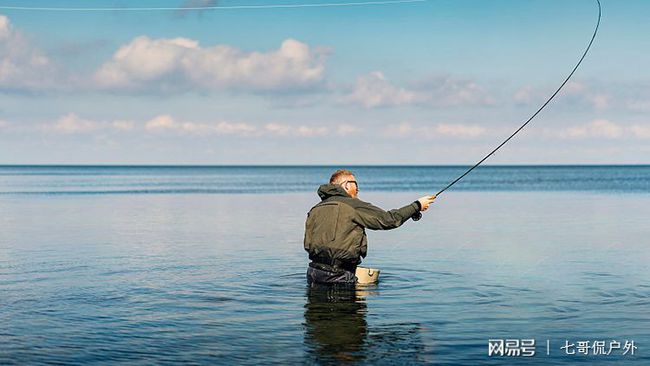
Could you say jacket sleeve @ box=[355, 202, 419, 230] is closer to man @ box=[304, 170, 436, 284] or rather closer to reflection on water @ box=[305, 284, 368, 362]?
man @ box=[304, 170, 436, 284]

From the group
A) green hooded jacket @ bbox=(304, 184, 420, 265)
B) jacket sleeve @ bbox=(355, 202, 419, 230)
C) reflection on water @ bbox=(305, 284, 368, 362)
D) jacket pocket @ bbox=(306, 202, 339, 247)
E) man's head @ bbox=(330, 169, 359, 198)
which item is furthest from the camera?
man's head @ bbox=(330, 169, 359, 198)

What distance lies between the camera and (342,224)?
12555mm

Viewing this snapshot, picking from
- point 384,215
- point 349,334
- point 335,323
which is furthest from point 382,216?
point 349,334

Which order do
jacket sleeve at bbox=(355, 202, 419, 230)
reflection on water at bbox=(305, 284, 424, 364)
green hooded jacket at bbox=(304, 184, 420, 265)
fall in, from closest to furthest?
reflection on water at bbox=(305, 284, 424, 364), jacket sleeve at bbox=(355, 202, 419, 230), green hooded jacket at bbox=(304, 184, 420, 265)

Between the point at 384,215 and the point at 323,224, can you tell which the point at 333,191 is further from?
the point at 384,215

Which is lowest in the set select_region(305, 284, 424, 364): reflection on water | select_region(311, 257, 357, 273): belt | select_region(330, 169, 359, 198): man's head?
select_region(305, 284, 424, 364): reflection on water

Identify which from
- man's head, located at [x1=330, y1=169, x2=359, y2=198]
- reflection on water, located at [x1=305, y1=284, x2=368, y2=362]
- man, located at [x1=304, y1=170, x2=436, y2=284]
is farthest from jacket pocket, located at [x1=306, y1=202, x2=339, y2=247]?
reflection on water, located at [x1=305, y1=284, x2=368, y2=362]

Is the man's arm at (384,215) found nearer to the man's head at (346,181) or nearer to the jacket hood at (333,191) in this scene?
the jacket hood at (333,191)

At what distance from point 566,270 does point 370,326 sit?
7.22 m

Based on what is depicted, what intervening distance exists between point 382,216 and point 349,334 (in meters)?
2.18

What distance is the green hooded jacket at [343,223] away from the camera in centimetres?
1231

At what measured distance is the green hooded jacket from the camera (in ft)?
40.4

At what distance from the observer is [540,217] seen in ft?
109

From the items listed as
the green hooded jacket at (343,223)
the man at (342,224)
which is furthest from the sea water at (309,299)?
the green hooded jacket at (343,223)
